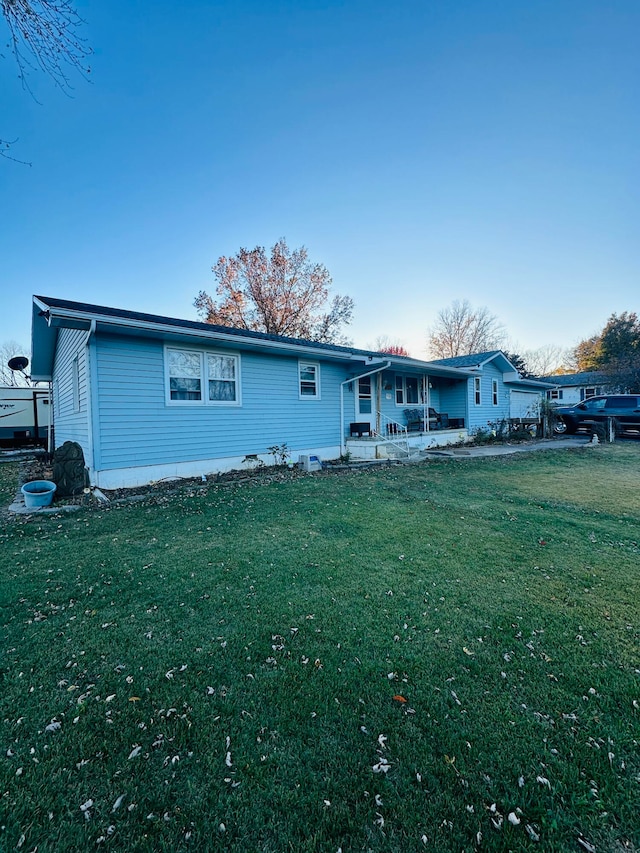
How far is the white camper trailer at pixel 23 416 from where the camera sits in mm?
16922

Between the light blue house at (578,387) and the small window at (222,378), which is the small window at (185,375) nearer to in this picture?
the small window at (222,378)

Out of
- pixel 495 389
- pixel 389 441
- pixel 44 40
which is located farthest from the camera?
pixel 495 389

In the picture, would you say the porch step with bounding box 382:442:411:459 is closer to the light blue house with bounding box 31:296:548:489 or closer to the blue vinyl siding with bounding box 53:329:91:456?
the light blue house with bounding box 31:296:548:489

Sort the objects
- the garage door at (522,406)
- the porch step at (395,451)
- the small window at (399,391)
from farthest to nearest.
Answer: the garage door at (522,406), the small window at (399,391), the porch step at (395,451)

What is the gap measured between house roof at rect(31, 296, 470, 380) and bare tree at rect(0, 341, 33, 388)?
87.2ft

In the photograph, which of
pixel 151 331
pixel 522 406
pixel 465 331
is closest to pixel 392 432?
pixel 151 331

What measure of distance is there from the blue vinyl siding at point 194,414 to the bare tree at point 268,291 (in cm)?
1532

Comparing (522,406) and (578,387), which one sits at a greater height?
(578,387)

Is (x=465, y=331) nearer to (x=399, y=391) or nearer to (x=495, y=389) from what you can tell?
(x=495, y=389)

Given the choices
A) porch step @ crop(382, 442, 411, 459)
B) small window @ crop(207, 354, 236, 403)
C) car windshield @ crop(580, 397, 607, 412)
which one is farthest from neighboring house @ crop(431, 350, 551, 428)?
small window @ crop(207, 354, 236, 403)

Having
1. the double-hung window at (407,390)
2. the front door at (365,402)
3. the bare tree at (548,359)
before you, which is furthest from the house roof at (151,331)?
the bare tree at (548,359)

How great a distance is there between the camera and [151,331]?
25.8 feet

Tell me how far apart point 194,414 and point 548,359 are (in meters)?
53.9

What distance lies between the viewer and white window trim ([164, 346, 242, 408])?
8.68 meters
